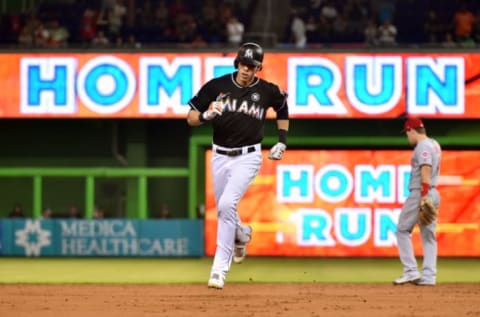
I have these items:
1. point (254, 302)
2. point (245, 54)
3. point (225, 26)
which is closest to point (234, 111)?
point (245, 54)

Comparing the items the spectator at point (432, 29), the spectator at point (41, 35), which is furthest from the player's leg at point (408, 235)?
the spectator at point (41, 35)

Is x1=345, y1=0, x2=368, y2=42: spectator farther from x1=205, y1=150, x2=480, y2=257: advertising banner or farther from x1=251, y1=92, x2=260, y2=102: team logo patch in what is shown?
x1=251, y1=92, x2=260, y2=102: team logo patch

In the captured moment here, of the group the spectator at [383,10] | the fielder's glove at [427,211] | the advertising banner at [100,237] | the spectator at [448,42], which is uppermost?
the spectator at [383,10]

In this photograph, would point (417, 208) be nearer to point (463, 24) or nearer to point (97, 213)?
point (463, 24)

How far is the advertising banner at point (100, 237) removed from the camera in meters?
20.0

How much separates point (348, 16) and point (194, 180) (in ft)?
15.2

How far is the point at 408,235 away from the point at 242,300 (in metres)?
2.98

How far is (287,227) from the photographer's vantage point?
19.8 meters

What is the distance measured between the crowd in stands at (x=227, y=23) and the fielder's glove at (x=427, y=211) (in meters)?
8.06

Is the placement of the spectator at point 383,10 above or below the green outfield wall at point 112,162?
above

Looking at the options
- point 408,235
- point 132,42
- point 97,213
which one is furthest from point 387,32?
point 408,235

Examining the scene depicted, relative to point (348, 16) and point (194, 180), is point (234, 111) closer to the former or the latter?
point (194, 180)

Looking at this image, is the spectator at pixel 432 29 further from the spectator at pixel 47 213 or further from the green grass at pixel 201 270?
the spectator at pixel 47 213

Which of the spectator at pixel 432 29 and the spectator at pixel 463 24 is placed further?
the spectator at pixel 432 29
